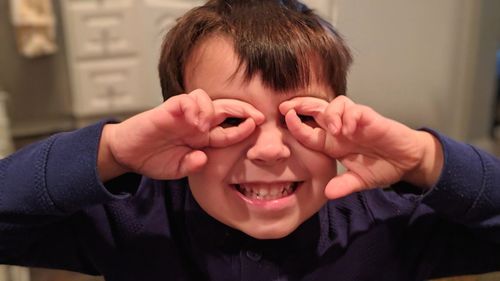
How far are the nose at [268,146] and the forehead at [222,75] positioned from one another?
0.04 m

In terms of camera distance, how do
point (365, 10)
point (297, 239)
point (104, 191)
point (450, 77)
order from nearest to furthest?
1. point (104, 191)
2. point (297, 239)
3. point (365, 10)
4. point (450, 77)

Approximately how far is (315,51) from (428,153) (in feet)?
0.54

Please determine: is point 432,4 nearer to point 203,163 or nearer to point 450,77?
point 450,77

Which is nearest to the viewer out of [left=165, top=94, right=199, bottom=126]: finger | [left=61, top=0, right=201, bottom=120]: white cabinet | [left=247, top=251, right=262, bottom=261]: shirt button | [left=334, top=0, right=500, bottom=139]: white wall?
[left=165, top=94, right=199, bottom=126]: finger

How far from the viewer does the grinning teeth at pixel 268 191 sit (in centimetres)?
59

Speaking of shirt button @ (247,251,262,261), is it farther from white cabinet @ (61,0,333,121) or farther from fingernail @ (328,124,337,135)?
white cabinet @ (61,0,333,121)

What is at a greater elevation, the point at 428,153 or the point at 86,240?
the point at 428,153

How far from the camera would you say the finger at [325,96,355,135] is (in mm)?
520

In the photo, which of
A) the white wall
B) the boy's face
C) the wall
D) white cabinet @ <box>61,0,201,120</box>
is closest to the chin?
the boy's face

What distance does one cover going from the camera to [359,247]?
0.66 meters

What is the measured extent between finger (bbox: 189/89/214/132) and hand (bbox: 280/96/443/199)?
0.27ft

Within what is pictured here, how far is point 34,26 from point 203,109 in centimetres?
151

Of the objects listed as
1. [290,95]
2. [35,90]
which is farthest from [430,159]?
[35,90]

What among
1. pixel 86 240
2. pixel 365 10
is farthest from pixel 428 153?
pixel 365 10
